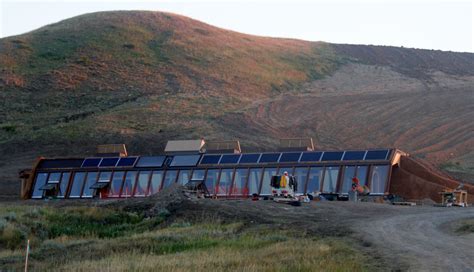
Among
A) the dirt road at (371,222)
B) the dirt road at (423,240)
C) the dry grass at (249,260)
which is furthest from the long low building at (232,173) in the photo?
the dry grass at (249,260)

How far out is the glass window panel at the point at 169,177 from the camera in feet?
168

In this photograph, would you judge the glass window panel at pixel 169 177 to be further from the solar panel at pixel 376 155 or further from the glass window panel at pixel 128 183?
the solar panel at pixel 376 155

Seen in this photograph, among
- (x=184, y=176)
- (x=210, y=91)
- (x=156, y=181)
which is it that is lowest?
(x=156, y=181)

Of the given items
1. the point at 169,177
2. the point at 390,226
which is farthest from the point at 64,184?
the point at 390,226

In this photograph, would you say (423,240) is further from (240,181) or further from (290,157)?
(240,181)

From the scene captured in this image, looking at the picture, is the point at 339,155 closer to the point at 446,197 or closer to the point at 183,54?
the point at 446,197

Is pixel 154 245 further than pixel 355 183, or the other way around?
pixel 355 183

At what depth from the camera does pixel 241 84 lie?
97.6 meters

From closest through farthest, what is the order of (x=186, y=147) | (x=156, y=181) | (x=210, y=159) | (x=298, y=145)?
(x=156, y=181) < (x=210, y=159) < (x=298, y=145) < (x=186, y=147)

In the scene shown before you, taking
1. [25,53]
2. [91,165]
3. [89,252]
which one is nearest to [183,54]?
[25,53]

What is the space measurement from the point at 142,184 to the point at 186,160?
300 centimetres

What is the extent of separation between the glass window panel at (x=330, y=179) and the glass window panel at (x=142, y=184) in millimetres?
10752

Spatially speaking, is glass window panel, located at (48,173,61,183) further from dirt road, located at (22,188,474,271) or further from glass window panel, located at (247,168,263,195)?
glass window panel, located at (247,168,263,195)

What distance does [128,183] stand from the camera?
52.0 m
